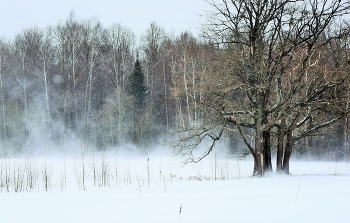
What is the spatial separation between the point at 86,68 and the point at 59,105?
4.04 metres

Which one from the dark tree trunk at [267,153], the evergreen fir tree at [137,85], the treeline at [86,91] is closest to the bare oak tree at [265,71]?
the dark tree trunk at [267,153]

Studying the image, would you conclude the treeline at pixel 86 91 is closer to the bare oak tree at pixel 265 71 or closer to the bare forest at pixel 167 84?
the bare forest at pixel 167 84

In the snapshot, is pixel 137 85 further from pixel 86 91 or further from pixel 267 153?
pixel 267 153

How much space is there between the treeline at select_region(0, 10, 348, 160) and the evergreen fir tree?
26.0 inches

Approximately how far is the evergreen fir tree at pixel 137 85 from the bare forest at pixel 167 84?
0.34 ft

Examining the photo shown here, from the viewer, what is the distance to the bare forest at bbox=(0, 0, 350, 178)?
11.2 meters

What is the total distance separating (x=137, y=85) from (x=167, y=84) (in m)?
3.21

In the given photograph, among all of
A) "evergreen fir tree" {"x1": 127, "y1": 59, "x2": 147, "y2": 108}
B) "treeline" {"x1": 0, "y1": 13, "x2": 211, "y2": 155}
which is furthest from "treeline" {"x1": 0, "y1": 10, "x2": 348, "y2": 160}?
"evergreen fir tree" {"x1": 127, "y1": 59, "x2": 147, "y2": 108}

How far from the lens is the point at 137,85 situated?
1284 inches

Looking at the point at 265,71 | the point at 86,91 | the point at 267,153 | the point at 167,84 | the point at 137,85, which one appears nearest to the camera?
the point at 265,71

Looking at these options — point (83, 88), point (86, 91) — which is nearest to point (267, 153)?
point (86, 91)

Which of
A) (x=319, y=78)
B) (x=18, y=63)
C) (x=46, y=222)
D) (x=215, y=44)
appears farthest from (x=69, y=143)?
(x=46, y=222)

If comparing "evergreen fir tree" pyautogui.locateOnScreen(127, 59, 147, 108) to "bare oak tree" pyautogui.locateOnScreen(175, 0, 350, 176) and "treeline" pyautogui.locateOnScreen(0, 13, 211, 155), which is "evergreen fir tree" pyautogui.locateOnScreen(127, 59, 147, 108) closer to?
"treeline" pyautogui.locateOnScreen(0, 13, 211, 155)

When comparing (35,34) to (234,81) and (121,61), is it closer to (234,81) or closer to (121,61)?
(121,61)
